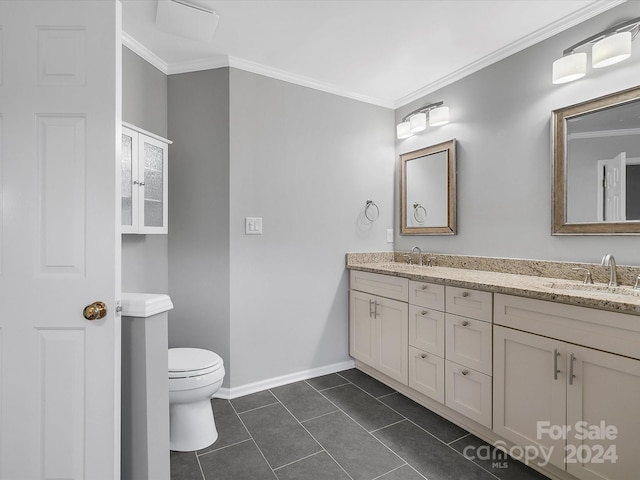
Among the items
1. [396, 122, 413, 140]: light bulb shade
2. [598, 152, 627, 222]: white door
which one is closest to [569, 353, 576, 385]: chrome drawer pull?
[598, 152, 627, 222]: white door

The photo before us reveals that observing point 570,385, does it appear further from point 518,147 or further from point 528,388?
point 518,147

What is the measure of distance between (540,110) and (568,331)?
4.55 feet

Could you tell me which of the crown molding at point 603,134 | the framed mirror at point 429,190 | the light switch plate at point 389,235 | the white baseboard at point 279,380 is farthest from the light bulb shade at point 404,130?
the white baseboard at point 279,380

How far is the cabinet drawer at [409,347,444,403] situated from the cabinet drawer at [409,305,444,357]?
0.05 meters

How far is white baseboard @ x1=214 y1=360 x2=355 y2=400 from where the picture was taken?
94.7 inches

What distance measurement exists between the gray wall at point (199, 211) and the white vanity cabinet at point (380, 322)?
105 centimetres

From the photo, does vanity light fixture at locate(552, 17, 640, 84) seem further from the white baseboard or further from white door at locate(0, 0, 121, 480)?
the white baseboard

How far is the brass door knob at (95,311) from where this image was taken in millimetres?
1206

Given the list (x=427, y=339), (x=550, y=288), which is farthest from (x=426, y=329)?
(x=550, y=288)

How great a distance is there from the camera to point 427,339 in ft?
7.09

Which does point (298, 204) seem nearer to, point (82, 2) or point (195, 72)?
point (195, 72)

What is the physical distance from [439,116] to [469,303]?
1.53 m

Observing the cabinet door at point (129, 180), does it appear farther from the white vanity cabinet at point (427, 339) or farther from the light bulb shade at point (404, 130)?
the light bulb shade at point (404, 130)

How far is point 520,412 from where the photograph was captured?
164cm
